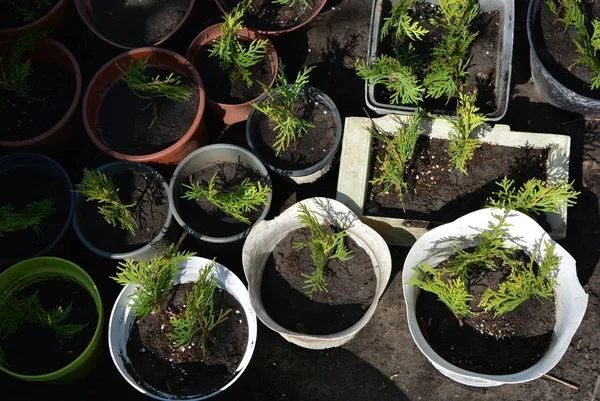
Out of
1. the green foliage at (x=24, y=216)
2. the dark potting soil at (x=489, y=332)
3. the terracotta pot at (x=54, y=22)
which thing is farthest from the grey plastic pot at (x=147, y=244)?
the dark potting soil at (x=489, y=332)

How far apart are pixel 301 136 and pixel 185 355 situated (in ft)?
3.74

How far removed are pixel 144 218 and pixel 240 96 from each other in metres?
0.77

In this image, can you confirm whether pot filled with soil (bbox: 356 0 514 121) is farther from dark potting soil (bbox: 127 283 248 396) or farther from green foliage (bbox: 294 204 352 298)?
dark potting soil (bbox: 127 283 248 396)

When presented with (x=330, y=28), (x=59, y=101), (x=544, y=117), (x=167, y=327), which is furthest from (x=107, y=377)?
(x=544, y=117)

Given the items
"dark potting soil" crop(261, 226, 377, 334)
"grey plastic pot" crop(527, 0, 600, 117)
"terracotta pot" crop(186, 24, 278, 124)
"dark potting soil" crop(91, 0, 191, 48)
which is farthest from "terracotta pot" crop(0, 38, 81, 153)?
"grey plastic pot" crop(527, 0, 600, 117)

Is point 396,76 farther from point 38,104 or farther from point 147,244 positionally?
point 38,104

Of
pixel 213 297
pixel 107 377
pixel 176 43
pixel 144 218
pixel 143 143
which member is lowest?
pixel 107 377

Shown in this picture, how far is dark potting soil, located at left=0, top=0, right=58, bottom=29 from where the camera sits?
325 centimetres

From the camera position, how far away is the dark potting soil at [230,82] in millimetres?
3113

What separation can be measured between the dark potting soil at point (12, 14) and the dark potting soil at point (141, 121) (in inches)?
25.2

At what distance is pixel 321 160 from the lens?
9.53ft

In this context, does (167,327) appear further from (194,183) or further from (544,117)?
(544,117)

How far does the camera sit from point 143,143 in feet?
9.91

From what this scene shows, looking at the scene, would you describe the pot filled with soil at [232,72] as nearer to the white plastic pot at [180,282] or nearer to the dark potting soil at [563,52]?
the white plastic pot at [180,282]
